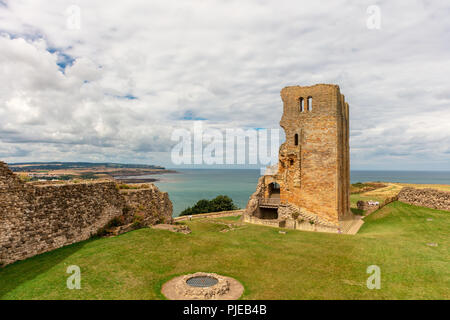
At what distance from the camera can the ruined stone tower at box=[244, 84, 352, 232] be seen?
23.3m

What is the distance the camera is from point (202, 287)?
9484mm

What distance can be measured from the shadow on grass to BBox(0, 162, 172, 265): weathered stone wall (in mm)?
399

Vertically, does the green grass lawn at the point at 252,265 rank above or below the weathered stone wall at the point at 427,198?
below

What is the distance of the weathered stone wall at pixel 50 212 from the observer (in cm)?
1122

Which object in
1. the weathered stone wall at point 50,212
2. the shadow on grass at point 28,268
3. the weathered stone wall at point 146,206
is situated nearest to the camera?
the shadow on grass at point 28,268

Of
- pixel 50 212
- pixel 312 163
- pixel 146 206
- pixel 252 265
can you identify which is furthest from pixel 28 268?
pixel 312 163

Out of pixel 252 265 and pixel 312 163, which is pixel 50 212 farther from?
pixel 312 163

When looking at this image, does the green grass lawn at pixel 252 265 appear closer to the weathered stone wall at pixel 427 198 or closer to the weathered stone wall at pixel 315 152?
the weathered stone wall at pixel 427 198

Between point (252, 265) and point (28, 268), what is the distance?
9366mm

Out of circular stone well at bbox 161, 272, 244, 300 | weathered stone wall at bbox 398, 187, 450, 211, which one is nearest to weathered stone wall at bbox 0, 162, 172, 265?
circular stone well at bbox 161, 272, 244, 300

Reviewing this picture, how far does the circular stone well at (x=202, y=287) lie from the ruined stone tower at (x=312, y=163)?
539 inches

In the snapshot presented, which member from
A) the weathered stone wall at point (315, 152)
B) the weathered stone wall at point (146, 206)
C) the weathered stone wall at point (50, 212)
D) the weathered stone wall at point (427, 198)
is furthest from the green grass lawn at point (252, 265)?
the weathered stone wall at point (315, 152)

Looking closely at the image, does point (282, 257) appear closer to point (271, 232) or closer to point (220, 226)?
point (271, 232)

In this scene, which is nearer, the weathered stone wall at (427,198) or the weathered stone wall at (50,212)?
the weathered stone wall at (50,212)
